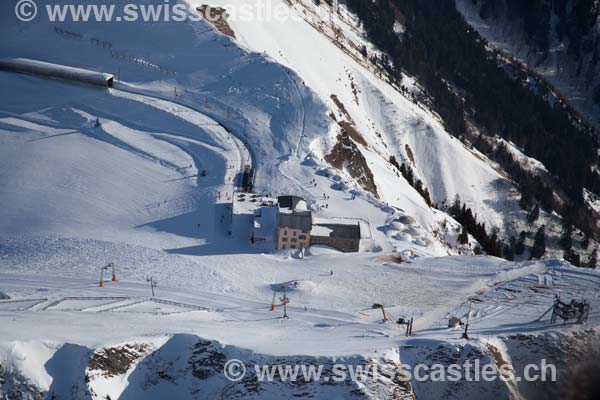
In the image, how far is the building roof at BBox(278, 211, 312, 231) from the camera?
54.1 meters

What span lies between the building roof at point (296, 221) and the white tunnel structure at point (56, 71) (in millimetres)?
34203

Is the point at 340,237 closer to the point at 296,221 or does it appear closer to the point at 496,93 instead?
the point at 296,221

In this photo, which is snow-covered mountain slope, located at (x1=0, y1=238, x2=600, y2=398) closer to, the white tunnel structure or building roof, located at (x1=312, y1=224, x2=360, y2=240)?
building roof, located at (x1=312, y1=224, x2=360, y2=240)

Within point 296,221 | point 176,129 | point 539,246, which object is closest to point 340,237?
point 296,221

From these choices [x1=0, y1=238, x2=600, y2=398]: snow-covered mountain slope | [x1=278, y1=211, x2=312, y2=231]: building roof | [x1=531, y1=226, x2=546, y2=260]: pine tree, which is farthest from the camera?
[x1=531, y1=226, x2=546, y2=260]: pine tree

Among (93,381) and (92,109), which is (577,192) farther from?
(93,381)

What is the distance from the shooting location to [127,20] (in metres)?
87.1

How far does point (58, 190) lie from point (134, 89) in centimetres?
1970

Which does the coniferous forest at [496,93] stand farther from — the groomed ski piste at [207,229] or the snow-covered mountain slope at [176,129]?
the snow-covered mountain slope at [176,129]

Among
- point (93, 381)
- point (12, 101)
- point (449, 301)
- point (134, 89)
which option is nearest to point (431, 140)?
point (134, 89)
